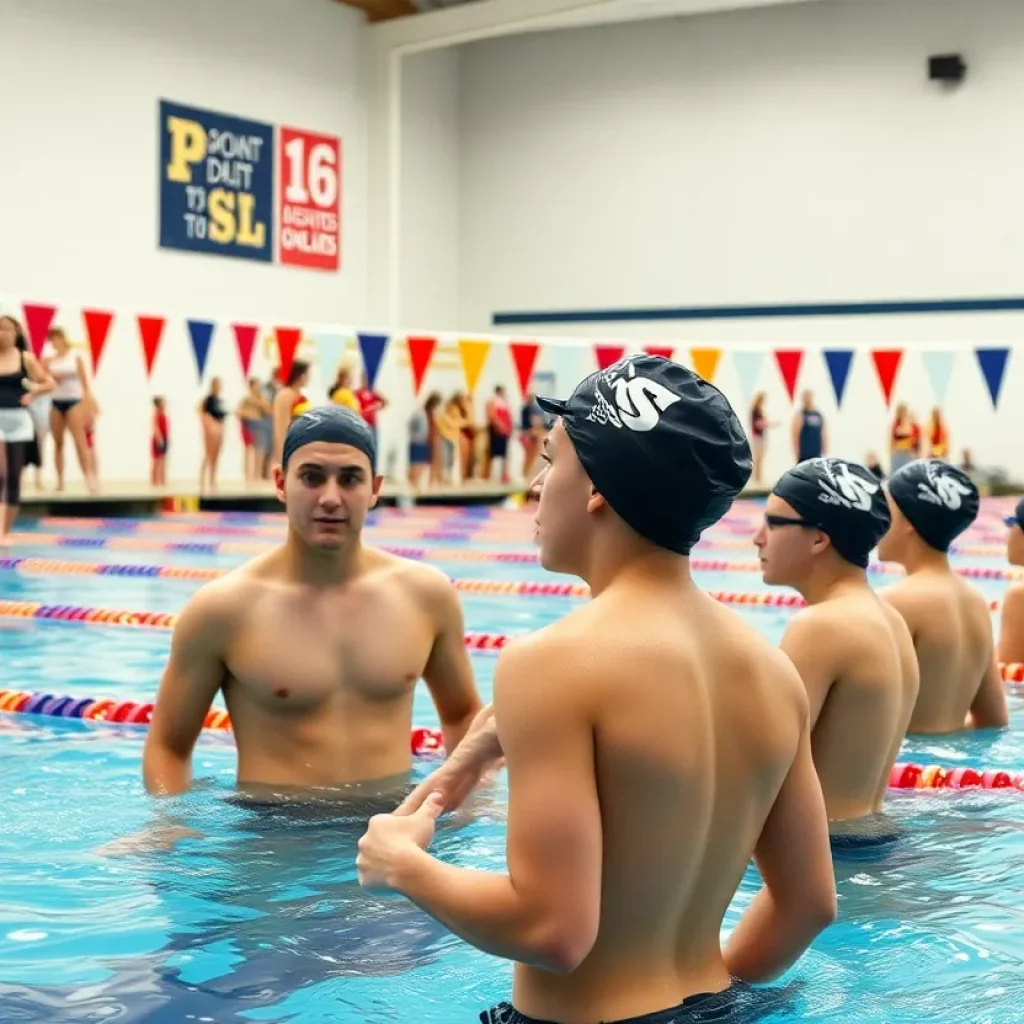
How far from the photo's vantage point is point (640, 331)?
28453 millimetres

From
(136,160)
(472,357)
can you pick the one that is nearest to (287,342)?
(472,357)

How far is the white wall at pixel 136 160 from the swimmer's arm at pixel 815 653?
16996mm

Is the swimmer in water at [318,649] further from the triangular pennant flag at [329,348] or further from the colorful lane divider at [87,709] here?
the triangular pennant flag at [329,348]

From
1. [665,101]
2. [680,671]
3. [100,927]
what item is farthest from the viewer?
[665,101]

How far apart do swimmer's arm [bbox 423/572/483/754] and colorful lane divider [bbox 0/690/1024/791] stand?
0.95 meters

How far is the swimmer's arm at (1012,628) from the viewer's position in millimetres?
6562

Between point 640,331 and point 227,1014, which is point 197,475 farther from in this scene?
point 227,1014

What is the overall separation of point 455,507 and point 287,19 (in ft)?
29.9

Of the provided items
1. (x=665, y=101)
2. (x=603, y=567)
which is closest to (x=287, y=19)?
(x=665, y=101)

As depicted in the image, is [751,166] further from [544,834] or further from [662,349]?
[544,834]

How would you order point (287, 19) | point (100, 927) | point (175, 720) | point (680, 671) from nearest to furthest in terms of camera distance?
point (680, 671)
point (100, 927)
point (175, 720)
point (287, 19)

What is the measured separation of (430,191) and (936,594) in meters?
24.8

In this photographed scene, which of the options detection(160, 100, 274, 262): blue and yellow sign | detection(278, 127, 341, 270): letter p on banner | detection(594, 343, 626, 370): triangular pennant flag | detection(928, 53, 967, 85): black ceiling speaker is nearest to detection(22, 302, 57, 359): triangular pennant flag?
detection(594, 343, 626, 370): triangular pennant flag

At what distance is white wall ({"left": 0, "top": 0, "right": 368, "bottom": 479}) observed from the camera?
21344 millimetres
